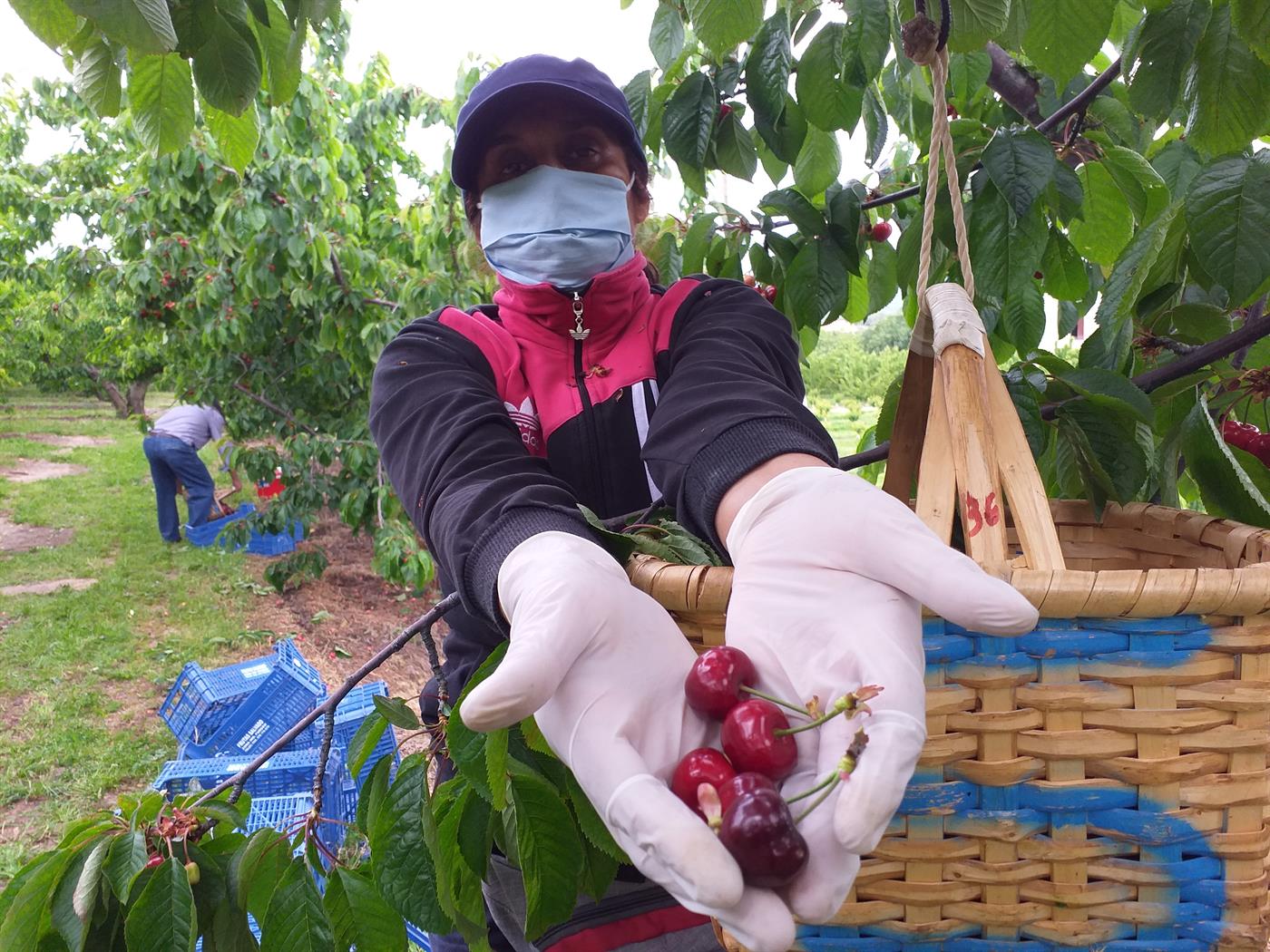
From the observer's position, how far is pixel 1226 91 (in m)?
1.20

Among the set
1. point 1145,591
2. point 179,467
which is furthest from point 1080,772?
point 179,467

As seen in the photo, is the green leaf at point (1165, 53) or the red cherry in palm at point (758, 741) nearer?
the red cherry in palm at point (758, 741)

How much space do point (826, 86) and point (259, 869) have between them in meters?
1.41

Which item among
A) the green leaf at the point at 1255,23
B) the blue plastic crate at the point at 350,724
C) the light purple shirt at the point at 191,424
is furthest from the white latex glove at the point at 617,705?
the light purple shirt at the point at 191,424

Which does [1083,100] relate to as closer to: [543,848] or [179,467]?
[543,848]

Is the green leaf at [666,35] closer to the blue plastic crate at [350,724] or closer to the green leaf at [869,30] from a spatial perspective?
the green leaf at [869,30]

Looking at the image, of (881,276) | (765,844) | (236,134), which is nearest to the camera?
(765,844)

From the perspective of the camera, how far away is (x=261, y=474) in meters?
7.31

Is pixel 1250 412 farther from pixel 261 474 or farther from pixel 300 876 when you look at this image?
pixel 261 474

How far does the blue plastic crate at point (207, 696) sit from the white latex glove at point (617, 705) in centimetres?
366

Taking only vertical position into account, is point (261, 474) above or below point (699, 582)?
above

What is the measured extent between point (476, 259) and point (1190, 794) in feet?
4.53

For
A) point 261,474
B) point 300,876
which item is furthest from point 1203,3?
point 261,474

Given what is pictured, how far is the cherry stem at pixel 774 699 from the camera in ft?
2.31
